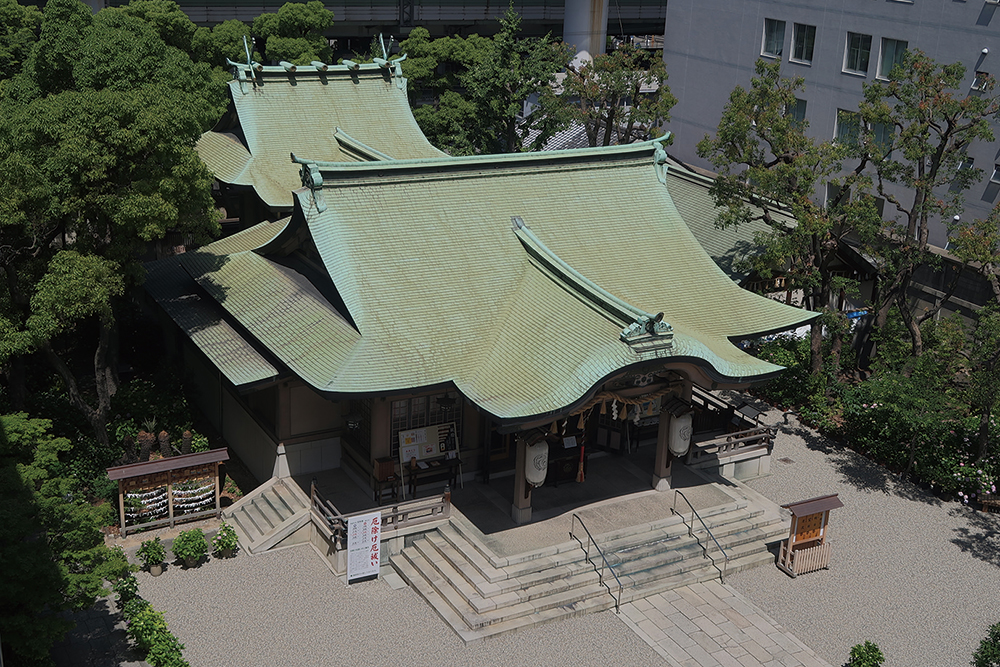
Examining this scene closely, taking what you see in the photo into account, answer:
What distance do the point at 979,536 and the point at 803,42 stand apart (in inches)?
1156

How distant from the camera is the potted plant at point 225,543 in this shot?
2406cm

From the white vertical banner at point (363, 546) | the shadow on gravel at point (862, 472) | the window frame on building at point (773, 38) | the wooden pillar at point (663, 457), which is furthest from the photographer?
the window frame on building at point (773, 38)

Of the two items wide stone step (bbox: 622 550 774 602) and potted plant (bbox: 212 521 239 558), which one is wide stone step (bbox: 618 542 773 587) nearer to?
wide stone step (bbox: 622 550 774 602)

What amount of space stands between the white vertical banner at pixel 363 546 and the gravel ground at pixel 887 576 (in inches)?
334

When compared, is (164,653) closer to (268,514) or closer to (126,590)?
(126,590)

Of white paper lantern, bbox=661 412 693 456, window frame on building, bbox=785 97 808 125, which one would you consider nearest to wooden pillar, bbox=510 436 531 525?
white paper lantern, bbox=661 412 693 456

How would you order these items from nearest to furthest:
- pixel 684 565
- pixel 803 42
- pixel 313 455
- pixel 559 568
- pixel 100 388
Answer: pixel 559 568
pixel 684 565
pixel 313 455
pixel 100 388
pixel 803 42

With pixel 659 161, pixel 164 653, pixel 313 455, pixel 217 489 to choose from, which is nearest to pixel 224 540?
pixel 217 489

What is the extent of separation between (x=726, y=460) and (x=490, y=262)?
8697 millimetres

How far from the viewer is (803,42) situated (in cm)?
4859

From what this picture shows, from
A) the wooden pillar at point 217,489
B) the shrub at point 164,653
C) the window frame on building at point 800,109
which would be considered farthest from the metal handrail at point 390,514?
the window frame on building at point 800,109

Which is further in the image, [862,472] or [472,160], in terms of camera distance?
[862,472]

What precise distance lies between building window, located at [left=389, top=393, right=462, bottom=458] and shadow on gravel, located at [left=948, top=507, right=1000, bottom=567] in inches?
528

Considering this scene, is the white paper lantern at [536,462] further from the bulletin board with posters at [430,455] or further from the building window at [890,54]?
the building window at [890,54]
